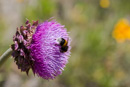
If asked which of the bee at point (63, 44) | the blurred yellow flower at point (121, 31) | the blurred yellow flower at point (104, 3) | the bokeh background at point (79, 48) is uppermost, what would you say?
the blurred yellow flower at point (104, 3)

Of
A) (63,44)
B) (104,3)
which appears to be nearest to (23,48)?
(63,44)

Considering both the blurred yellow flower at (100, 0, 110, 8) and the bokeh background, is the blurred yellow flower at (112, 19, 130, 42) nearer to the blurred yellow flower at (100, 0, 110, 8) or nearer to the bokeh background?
the bokeh background

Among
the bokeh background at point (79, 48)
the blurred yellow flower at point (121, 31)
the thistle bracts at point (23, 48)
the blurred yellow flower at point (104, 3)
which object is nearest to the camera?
the thistle bracts at point (23, 48)

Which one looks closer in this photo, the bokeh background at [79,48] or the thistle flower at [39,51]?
the thistle flower at [39,51]

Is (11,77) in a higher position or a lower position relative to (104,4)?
lower

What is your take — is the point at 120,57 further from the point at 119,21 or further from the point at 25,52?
the point at 25,52

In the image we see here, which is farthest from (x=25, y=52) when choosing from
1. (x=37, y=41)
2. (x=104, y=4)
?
(x=104, y=4)

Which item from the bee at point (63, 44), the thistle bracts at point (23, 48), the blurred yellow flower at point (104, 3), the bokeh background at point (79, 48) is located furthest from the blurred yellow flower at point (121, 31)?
the thistle bracts at point (23, 48)

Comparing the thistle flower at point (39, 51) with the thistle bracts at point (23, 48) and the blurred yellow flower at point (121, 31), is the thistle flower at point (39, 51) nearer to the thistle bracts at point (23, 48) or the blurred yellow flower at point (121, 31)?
the thistle bracts at point (23, 48)
